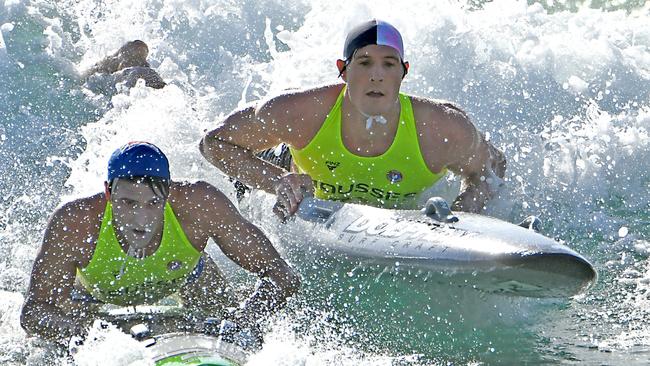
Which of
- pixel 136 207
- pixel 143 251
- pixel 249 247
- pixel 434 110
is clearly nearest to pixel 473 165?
pixel 434 110

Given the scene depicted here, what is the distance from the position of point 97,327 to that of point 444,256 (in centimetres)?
154

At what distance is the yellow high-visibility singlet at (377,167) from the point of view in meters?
6.10

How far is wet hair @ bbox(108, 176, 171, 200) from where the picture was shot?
466 cm

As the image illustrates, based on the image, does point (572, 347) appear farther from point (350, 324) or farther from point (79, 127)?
point (79, 127)

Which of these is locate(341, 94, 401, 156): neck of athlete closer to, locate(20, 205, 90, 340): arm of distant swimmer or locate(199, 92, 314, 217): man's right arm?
locate(199, 92, 314, 217): man's right arm

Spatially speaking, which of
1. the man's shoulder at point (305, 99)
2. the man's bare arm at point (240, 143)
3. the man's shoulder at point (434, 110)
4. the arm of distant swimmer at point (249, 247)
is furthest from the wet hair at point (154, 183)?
the man's shoulder at point (434, 110)

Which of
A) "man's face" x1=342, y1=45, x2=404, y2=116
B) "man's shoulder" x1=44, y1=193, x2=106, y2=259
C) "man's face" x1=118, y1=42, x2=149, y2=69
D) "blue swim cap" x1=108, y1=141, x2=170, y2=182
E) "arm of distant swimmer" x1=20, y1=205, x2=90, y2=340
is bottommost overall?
"arm of distant swimmer" x1=20, y1=205, x2=90, y2=340

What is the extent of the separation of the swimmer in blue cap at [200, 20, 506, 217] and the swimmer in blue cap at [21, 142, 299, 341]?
3.03 ft

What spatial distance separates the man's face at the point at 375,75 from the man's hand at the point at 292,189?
57 cm

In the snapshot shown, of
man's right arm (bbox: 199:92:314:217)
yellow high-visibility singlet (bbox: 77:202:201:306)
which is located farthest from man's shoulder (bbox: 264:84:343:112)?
yellow high-visibility singlet (bbox: 77:202:201:306)

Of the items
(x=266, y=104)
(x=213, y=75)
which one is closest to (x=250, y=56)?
(x=213, y=75)

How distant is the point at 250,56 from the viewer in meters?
11.8

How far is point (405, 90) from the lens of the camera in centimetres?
927

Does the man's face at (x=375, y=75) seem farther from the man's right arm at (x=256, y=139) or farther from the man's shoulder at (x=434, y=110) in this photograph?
the man's right arm at (x=256, y=139)
